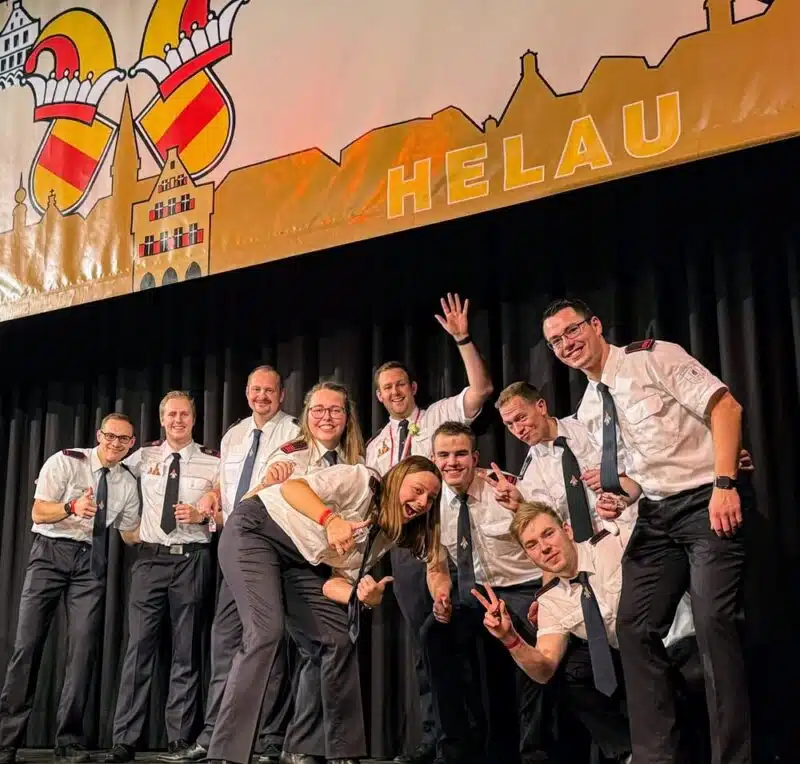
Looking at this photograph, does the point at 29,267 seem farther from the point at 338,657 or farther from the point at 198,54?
the point at 338,657

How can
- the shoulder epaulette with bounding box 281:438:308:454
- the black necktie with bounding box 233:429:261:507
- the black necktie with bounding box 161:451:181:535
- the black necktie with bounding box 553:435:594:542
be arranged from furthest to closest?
the black necktie with bounding box 161:451:181:535, the black necktie with bounding box 233:429:261:507, the shoulder epaulette with bounding box 281:438:308:454, the black necktie with bounding box 553:435:594:542

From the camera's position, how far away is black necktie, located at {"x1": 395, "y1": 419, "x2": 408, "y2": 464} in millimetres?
4199

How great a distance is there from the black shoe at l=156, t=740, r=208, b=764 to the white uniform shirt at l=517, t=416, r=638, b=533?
192cm

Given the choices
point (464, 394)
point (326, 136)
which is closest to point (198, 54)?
point (326, 136)

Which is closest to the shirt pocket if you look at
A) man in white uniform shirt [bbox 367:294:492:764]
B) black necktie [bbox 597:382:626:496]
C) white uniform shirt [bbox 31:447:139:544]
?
black necktie [bbox 597:382:626:496]

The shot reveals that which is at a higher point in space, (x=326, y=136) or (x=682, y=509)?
(x=326, y=136)

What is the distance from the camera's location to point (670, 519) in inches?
116

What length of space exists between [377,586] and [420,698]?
1.20 metres

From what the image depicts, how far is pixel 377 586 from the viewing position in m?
3.07

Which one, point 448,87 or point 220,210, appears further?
point 220,210

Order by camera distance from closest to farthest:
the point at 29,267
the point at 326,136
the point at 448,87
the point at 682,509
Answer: the point at 682,509
the point at 448,87
the point at 326,136
the point at 29,267

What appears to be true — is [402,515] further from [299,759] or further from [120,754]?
[120,754]

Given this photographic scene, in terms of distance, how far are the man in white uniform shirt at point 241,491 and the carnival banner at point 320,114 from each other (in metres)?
0.67

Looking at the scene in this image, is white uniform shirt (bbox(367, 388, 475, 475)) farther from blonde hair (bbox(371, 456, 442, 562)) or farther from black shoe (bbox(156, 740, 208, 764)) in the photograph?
black shoe (bbox(156, 740, 208, 764))
